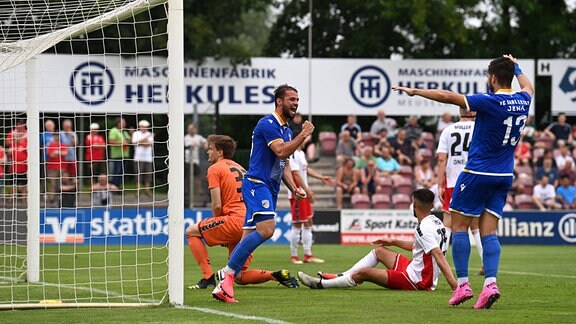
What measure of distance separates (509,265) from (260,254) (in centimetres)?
569

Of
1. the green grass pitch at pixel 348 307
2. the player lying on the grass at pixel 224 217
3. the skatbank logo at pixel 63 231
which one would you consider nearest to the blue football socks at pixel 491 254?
the green grass pitch at pixel 348 307

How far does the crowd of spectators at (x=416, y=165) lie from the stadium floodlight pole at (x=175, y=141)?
58.8ft

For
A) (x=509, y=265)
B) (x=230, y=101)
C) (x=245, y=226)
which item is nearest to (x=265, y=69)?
(x=230, y=101)

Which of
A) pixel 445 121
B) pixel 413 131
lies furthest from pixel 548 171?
pixel 413 131

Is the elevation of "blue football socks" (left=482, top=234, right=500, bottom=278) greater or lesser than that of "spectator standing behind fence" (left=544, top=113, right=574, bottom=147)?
lesser

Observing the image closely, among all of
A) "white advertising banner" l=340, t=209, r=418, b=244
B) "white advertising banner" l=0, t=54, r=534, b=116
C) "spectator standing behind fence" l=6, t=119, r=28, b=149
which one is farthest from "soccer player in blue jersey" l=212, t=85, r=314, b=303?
"white advertising banner" l=0, t=54, r=534, b=116

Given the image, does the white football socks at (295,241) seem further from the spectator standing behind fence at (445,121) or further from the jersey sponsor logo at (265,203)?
the spectator standing behind fence at (445,121)

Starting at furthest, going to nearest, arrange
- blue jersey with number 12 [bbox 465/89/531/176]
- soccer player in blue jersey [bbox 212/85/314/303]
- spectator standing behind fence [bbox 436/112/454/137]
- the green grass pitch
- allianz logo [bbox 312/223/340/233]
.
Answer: spectator standing behind fence [bbox 436/112/454/137]
allianz logo [bbox 312/223/340/233]
soccer player in blue jersey [bbox 212/85/314/303]
blue jersey with number 12 [bbox 465/89/531/176]
the green grass pitch

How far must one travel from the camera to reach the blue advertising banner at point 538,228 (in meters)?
27.3

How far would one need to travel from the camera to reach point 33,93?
14391 millimetres

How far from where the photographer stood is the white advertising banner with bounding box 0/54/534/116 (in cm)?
3014

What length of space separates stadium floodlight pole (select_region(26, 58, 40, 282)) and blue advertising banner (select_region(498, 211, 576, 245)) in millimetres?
15367

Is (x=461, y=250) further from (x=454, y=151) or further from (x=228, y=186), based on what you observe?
(x=454, y=151)

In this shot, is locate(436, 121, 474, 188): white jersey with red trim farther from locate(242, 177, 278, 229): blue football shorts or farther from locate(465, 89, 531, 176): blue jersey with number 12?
locate(465, 89, 531, 176): blue jersey with number 12
